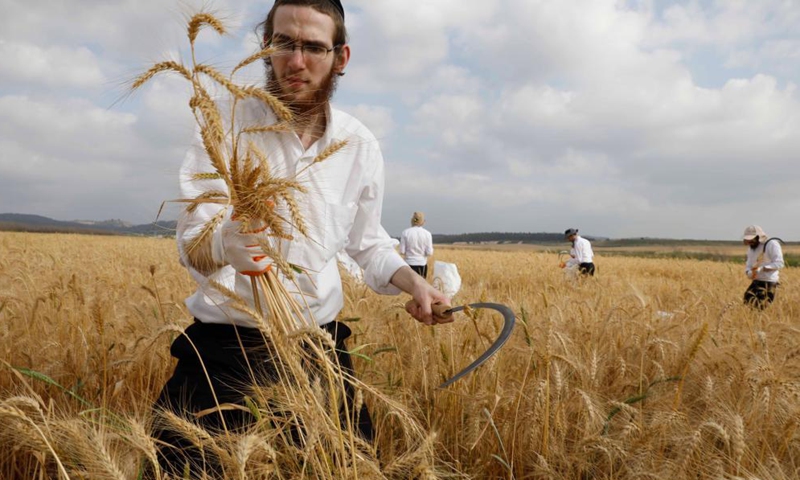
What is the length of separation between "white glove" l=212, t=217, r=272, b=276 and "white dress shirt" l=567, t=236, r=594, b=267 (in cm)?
902

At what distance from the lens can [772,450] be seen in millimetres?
1771

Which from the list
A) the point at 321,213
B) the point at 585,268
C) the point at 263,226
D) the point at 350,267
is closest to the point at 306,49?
the point at 321,213

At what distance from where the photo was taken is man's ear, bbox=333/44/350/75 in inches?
67.6

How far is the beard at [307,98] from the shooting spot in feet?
4.97

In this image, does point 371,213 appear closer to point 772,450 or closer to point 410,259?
point 772,450

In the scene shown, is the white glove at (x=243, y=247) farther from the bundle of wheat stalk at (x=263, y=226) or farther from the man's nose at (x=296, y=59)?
the man's nose at (x=296, y=59)

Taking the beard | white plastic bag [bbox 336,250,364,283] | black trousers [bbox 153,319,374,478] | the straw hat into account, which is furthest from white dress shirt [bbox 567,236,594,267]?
black trousers [bbox 153,319,374,478]

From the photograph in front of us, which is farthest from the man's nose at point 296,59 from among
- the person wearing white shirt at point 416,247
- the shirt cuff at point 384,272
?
the person wearing white shirt at point 416,247

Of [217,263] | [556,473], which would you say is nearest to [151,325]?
[217,263]

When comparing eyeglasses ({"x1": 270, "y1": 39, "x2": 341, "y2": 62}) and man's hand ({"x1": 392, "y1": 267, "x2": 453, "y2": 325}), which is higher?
eyeglasses ({"x1": 270, "y1": 39, "x2": 341, "y2": 62})

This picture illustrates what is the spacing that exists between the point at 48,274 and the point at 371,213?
4.61 meters

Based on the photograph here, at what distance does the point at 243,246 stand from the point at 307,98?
2.29ft

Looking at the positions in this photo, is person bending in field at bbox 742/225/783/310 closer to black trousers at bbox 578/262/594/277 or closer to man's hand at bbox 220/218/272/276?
black trousers at bbox 578/262/594/277

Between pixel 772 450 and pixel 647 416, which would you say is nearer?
pixel 772 450
